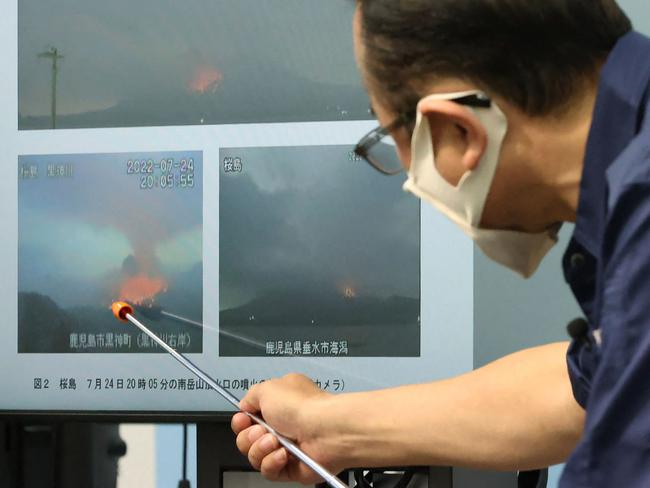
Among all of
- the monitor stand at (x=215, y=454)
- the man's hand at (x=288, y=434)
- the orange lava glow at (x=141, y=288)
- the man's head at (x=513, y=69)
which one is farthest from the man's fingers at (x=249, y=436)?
the man's head at (x=513, y=69)

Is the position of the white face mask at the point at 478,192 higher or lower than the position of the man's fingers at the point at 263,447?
higher

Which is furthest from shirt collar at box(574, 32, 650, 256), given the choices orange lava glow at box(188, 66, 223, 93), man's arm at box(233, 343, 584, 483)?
orange lava glow at box(188, 66, 223, 93)

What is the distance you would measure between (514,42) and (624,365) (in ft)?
0.97

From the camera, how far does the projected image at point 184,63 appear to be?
1.43 meters

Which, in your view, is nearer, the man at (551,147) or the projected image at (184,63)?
the man at (551,147)

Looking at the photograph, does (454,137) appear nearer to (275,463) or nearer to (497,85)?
(497,85)

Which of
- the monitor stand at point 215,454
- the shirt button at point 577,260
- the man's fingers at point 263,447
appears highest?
the shirt button at point 577,260

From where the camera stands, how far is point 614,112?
0.66 m

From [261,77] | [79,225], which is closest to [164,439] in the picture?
[79,225]

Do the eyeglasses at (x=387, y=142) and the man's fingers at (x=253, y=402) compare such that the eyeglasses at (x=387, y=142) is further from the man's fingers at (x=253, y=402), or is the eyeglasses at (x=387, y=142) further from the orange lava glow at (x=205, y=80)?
the orange lava glow at (x=205, y=80)

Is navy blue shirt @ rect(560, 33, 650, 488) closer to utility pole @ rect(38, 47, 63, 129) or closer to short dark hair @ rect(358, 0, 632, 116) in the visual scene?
short dark hair @ rect(358, 0, 632, 116)

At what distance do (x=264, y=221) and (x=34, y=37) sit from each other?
543 millimetres

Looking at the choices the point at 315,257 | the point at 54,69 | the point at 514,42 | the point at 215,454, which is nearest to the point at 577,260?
the point at 514,42

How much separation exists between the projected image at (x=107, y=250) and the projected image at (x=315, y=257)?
0.07 meters
